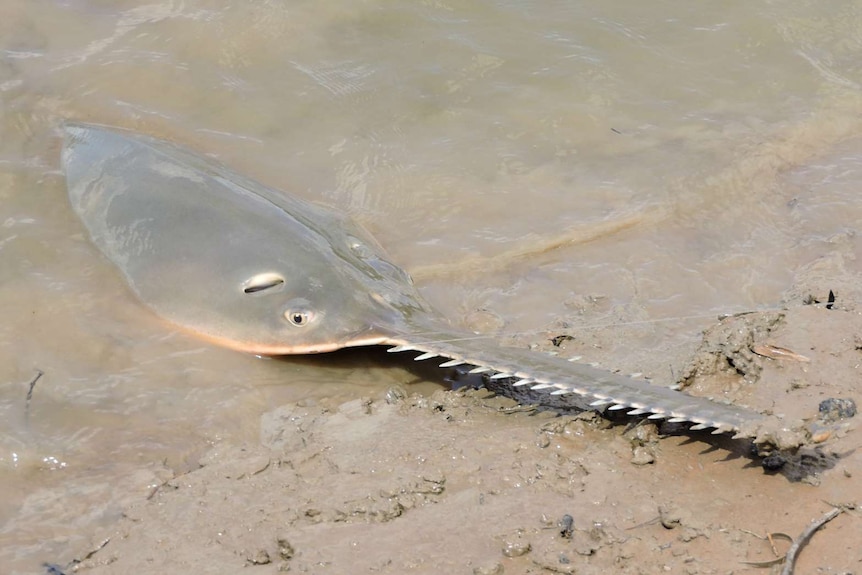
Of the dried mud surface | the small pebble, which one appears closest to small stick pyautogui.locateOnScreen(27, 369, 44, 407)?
the dried mud surface

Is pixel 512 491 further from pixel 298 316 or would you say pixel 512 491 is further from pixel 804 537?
pixel 298 316

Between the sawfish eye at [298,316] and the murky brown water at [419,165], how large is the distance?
0.27 meters

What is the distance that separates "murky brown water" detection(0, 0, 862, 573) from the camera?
473 cm

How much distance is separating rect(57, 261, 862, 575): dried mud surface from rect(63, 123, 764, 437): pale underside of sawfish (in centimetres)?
28

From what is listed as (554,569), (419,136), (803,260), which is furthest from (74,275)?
(803,260)

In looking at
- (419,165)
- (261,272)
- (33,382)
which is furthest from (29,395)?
(419,165)

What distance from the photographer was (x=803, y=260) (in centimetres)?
556

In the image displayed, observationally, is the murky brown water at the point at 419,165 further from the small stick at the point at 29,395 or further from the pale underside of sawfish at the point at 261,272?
the pale underside of sawfish at the point at 261,272

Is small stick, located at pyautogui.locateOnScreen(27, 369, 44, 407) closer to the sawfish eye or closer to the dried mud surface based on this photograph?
the dried mud surface

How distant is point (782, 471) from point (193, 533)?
250cm

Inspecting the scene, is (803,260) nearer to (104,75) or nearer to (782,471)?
(782,471)

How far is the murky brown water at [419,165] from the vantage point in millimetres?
4730

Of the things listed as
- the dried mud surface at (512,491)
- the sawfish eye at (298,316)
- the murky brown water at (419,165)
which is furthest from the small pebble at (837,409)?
the sawfish eye at (298,316)

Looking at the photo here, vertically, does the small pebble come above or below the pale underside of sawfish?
above
